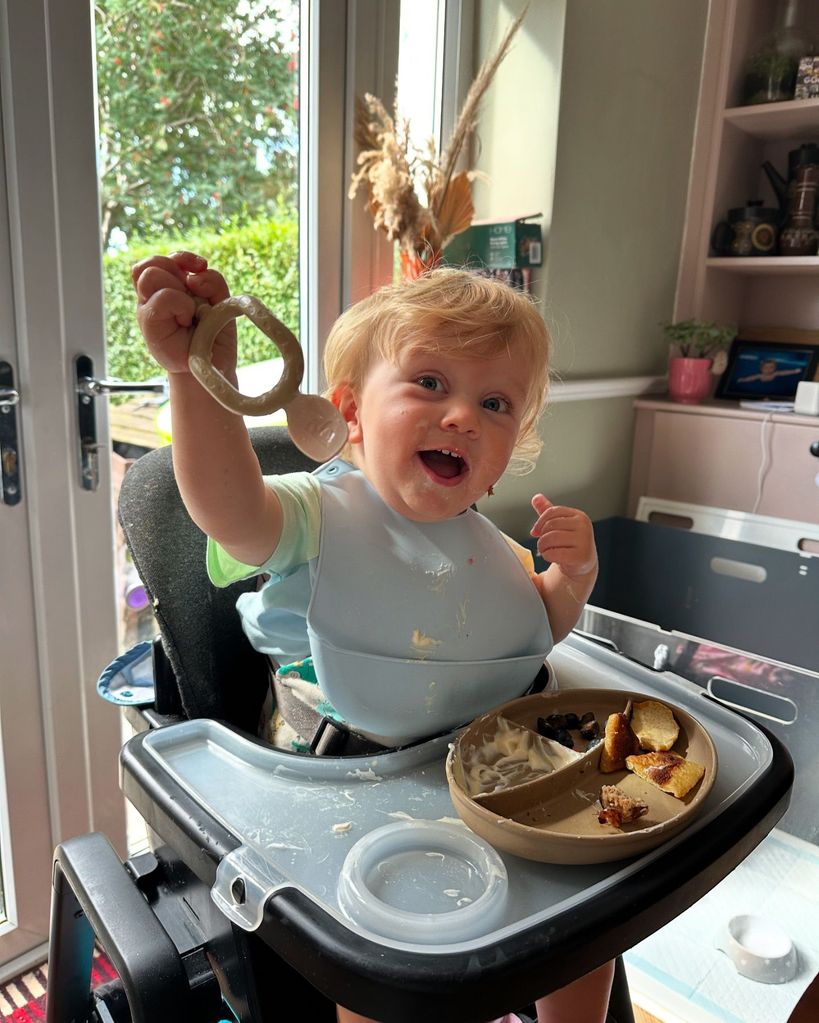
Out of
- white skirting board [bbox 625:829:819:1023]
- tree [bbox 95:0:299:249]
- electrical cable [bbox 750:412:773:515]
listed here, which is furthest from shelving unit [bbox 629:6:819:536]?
tree [bbox 95:0:299:249]

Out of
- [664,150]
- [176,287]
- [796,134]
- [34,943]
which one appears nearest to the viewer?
[176,287]

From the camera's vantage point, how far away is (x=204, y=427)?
2.11 ft

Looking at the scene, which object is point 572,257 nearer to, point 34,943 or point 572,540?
point 572,540

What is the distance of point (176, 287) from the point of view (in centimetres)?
60

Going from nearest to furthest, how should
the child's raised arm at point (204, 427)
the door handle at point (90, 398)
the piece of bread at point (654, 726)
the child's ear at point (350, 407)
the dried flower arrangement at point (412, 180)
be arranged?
the child's raised arm at point (204, 427), the piece of bread at point (654, 726), the child's ear at point (350, 407), the door handle at point (90, 398), the dried flower arrangement at point (412, 180)

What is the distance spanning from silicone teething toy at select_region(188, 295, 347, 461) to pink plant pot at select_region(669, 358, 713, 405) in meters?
1.74

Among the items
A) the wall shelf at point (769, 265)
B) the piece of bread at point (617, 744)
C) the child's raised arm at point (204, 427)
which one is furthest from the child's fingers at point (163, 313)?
the wall shelf at point (769, 265)

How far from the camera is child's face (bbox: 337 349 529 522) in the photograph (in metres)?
0.73

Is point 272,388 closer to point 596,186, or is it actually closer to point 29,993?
point 29,993

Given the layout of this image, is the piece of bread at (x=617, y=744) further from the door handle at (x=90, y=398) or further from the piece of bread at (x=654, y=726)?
the door handle at (x=90, y=398)

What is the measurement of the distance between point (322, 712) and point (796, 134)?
7.32ft

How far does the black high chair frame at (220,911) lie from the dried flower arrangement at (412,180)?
0.68 m

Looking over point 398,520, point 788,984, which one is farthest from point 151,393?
point 788,984

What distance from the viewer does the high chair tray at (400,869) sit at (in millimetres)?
493
